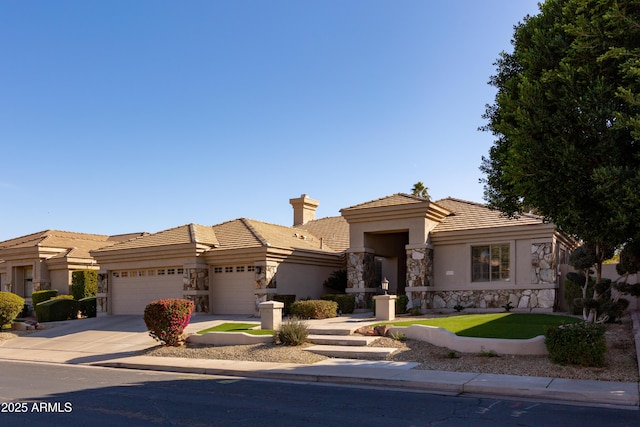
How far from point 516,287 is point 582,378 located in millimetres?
11215

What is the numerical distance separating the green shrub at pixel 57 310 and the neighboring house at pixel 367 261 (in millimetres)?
1681

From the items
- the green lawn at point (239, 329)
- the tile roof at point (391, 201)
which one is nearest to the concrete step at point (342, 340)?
the green lawn at point (239, 329)

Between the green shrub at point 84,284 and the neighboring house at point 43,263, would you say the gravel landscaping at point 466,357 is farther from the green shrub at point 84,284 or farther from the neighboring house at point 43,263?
the neighboring house at point 43,263

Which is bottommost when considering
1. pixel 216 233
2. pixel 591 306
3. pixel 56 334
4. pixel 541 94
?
pixel 56 334

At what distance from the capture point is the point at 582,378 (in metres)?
11.6

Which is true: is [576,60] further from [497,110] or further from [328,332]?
[328,332]

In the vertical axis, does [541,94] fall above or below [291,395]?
above

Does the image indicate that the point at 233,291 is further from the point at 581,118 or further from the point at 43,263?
the point at 581,118

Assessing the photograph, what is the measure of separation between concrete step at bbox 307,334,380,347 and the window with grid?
8.55 meters

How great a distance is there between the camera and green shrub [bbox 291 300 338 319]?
2252cm

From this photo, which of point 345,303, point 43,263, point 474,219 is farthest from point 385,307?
point 43,263

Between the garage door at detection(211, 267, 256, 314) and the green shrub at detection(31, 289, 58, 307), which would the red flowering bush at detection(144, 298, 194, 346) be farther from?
the green shrub at detection(31, 289, 58, 307)

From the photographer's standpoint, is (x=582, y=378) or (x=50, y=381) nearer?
(x=582, y=378)

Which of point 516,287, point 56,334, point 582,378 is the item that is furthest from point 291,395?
point 56,334
